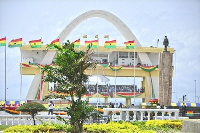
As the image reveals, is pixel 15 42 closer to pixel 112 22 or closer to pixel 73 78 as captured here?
pixel 112 22

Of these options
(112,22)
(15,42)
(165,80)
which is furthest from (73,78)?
(112,22)

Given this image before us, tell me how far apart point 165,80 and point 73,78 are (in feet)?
58.5

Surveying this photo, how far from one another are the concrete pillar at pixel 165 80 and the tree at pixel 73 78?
17.4 m

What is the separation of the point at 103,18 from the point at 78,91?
171 ft

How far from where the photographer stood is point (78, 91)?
43.1 ft

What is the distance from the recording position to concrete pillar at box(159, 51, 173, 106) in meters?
29.9

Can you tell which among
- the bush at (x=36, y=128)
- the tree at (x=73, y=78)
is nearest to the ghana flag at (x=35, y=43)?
the bush at (x=36, y=128)

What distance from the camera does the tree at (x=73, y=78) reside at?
12.9m

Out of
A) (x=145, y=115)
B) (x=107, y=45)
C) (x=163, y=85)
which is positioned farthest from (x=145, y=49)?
(x=145, y=115)

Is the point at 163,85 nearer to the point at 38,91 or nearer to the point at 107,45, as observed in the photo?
the point at 107,45

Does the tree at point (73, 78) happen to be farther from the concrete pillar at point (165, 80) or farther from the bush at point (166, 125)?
the concrete pillar at point (165, 80)

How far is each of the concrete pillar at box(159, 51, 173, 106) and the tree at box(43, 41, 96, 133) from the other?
17394mm

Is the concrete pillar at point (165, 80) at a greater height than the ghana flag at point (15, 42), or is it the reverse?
the ghana flag at point (15, 42)

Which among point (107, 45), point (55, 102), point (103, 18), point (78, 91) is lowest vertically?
point (55, 102)
